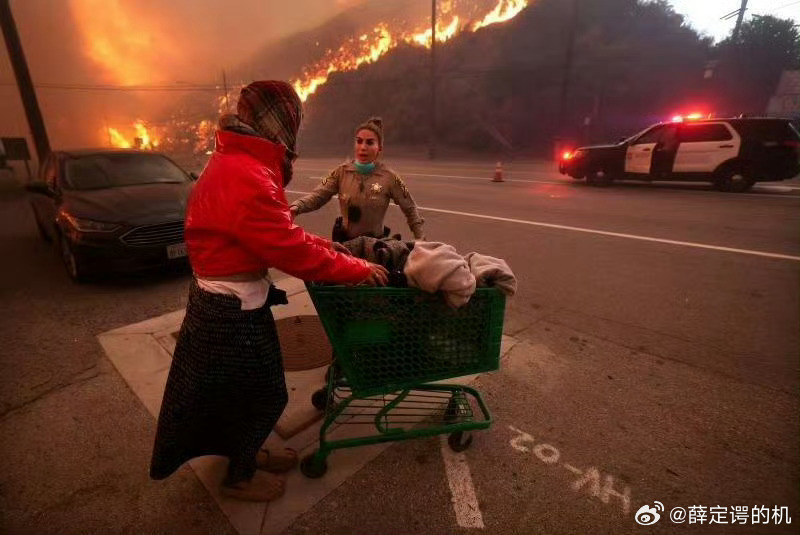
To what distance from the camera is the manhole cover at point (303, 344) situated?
3213 mm

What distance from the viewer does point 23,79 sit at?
10.7m

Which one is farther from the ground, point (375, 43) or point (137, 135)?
point (375, 43)

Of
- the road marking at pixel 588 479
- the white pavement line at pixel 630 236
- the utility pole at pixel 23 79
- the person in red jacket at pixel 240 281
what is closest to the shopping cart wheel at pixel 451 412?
the road marking at pixel 588 479

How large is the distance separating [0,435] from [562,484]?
334 centimetres

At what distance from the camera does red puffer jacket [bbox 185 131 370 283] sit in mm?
1555

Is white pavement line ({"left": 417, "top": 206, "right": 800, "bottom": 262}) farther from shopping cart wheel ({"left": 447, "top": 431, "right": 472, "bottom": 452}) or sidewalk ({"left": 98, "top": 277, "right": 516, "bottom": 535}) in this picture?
shopping cart wheel ({"left": 447, "top": 431, "right": 472, "bottom": 452})

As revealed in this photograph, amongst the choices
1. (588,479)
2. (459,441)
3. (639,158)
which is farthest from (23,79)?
(639,158)

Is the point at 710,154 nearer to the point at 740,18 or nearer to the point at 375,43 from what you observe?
the point at 740,18

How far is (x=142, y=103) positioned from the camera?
71.1 metres

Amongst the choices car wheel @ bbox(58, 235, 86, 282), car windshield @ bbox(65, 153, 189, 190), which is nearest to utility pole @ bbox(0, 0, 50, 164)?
car windshield @ bbox(65, 153, 189, 190)

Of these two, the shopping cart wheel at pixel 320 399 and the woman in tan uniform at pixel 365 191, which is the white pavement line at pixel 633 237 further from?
the shopping cart wheel at pixel 320 399

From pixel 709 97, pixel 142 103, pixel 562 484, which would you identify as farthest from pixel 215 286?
pixel 142 103

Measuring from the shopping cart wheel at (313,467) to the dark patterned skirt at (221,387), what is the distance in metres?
0.28

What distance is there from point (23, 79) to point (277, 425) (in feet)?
44.5
